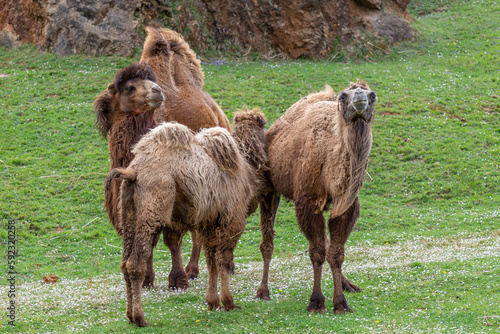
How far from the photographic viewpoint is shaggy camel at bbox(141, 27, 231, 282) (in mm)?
9977

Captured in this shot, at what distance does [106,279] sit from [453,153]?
10421 millimetres

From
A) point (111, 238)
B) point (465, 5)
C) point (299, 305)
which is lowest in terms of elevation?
point (111, 238)

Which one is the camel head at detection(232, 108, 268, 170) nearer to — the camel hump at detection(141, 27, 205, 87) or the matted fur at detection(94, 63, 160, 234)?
the matted fur at detection(94, 63, 160, 234)

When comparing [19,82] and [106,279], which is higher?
[19,82]

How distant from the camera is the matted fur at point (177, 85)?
1012 cm

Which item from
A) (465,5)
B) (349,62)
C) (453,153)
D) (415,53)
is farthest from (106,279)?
(465,5)

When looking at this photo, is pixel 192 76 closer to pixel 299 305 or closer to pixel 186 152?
pixel 186 152

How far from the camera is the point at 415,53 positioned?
24172mm

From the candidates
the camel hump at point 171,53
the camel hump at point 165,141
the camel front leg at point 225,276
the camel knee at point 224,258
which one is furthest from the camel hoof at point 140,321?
the camel hump at point 171,53

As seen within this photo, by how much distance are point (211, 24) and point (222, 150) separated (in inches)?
661

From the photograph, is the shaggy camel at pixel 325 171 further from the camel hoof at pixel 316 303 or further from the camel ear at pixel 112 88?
the camel ear at pixel 112 88

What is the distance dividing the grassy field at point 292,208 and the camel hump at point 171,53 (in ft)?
11.8

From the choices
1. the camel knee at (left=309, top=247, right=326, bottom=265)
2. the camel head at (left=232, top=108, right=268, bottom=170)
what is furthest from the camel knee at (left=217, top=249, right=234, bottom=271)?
the camel head at (left=232, top=108, right=268, bottom=170)

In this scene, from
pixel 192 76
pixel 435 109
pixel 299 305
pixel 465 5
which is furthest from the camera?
pixel 465 5
